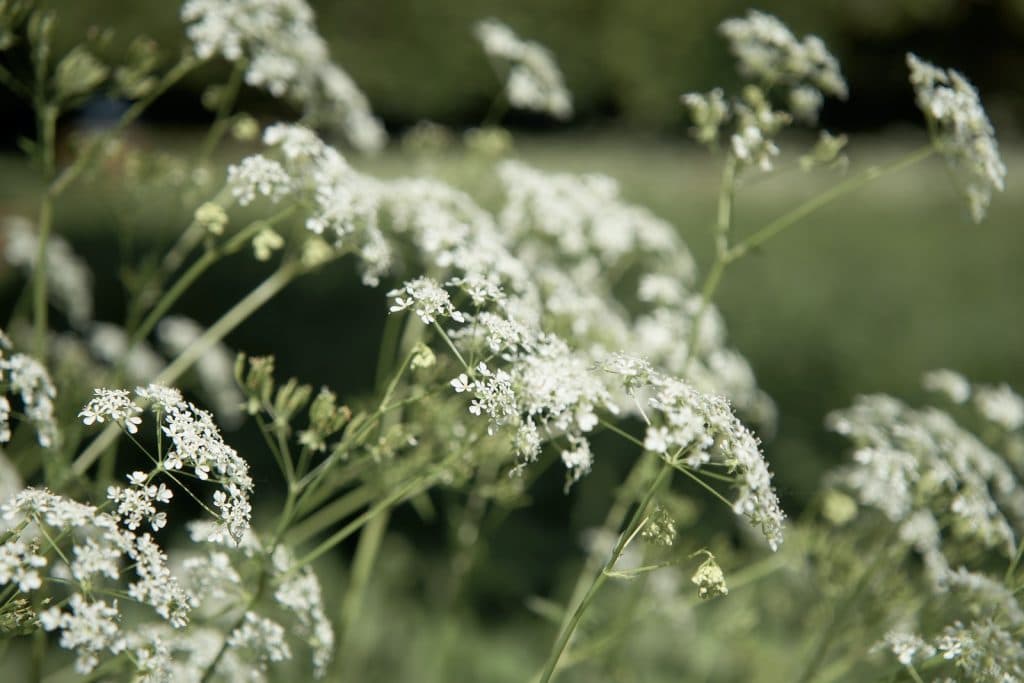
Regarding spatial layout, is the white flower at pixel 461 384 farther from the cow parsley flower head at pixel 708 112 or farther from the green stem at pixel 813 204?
the cow parsley flower head at pixel 708 112

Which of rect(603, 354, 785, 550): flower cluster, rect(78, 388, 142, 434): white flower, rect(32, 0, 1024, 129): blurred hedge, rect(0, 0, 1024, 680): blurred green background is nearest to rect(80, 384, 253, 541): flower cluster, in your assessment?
rect(78, 388, 142, 434): white flower

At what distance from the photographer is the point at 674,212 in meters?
15.9

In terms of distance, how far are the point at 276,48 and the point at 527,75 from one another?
3.51 ft

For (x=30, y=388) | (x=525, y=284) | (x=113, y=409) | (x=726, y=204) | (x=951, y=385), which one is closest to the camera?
(x=113, y=409)

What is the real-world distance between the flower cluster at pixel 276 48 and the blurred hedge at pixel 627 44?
21600 mm

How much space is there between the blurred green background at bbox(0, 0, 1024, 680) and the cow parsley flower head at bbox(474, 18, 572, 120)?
45 cm

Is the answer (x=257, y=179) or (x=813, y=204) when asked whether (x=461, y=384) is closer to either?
(x=257, y=179)

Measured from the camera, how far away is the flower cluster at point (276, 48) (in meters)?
2.45

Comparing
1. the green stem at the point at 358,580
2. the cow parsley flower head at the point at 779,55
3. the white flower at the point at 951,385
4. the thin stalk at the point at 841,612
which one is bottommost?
the green stem at the point at 358,580

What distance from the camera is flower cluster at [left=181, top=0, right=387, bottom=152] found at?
2.45 metres

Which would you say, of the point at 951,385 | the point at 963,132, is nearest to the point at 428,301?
the point at 963,132

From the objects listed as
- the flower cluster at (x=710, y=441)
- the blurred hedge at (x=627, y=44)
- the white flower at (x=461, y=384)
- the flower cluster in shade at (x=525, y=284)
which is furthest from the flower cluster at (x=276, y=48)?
the blurred hedge at (x=627, y=44)

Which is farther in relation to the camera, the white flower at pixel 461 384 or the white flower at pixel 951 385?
the white flower at pixel 951 385

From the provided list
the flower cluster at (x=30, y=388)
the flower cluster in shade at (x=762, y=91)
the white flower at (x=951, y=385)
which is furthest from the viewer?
the white flower at (x=951, y=385)
